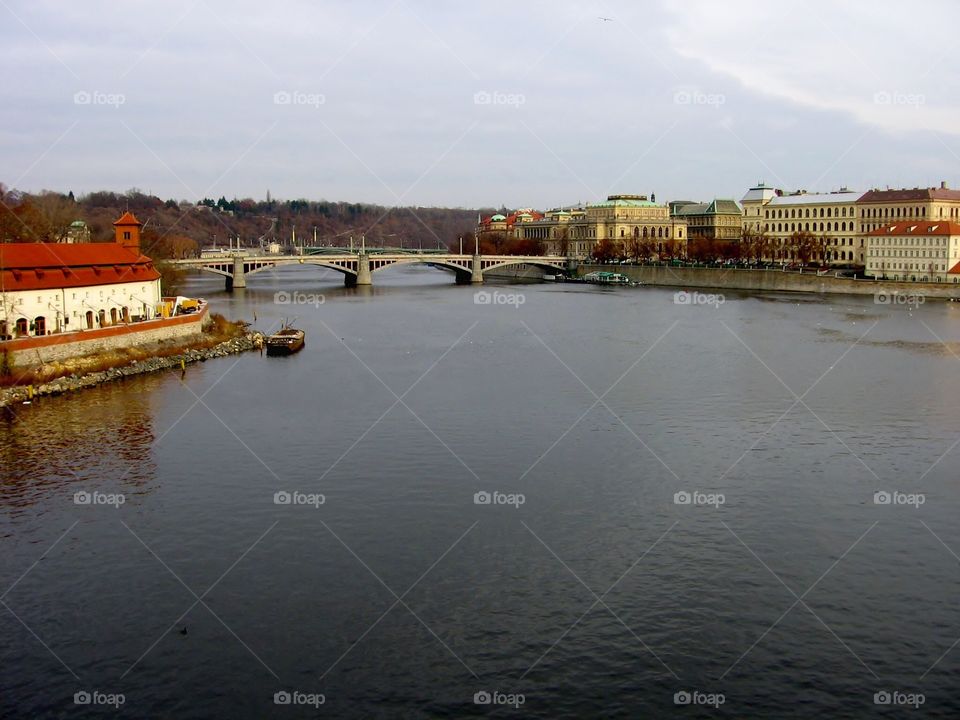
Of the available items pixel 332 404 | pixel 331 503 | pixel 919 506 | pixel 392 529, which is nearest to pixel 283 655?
pixel 392 529

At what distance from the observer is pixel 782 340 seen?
21.5 metres

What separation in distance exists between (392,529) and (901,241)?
36142 mm

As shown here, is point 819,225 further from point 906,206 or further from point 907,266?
point 907,266

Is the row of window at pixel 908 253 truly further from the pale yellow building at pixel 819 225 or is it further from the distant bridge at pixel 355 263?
the distant bridge at pixel 355 263

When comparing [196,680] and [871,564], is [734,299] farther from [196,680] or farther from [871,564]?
[196,680]

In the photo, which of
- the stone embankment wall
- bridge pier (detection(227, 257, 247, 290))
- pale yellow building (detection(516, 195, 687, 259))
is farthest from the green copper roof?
the stone embankment wall

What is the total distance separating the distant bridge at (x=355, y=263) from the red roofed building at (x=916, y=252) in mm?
16994

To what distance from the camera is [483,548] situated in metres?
8.09

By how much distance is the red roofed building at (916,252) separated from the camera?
36.5m

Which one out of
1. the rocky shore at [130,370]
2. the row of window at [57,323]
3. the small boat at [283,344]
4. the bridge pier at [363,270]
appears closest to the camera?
the rocky shore at [130,370]

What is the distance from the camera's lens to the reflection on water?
9.77 meters

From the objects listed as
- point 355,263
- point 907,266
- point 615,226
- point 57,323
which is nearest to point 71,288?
point 57,323

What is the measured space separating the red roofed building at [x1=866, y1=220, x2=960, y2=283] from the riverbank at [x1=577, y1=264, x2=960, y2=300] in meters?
1.83

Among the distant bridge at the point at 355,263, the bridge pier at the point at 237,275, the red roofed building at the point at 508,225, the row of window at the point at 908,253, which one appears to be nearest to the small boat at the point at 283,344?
the distant bridge at the point at 355,263
